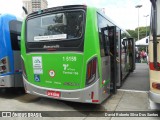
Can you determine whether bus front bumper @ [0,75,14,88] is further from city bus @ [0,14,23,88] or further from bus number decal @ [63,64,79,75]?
bus number decal @ [63,64,79,75]

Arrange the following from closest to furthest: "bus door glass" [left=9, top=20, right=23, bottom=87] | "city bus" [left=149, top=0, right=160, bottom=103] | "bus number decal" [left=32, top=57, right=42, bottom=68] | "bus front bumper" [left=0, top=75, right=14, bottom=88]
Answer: "city bus" [left=149, top=0, right=160, bottom=103] < "bus number decal" [left=32, top=57, right=42, bottom=68] < "bus front bumper" [left=0, top=75, right=14, bottom=88] < "bus door glass" [left=9, top=20, right=23, bottom=87]

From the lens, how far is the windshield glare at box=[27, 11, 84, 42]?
5719 millimetres

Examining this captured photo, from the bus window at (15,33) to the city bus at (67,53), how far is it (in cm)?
88

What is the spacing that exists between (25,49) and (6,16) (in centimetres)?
148

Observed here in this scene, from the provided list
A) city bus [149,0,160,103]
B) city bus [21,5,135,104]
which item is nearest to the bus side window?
city bus [21,5,135,104]

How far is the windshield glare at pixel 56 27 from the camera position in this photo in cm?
572

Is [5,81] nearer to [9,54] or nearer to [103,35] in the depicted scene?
[9,54]

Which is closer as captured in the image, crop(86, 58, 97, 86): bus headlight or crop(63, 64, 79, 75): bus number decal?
crop(86, 58, 97, 86): bus headlight

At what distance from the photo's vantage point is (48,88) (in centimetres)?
621

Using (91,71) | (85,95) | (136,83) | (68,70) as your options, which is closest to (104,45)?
(91,71)

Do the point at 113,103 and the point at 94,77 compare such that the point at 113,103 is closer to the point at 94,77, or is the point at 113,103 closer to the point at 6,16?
the point at 94,77

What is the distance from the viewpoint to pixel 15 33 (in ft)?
25.2

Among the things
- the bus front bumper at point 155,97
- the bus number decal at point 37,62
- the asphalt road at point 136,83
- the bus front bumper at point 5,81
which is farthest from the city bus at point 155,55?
the bus front bumper at point 5,81

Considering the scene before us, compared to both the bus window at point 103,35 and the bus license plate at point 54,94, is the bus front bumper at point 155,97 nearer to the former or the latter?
the bus window at point 103,35
